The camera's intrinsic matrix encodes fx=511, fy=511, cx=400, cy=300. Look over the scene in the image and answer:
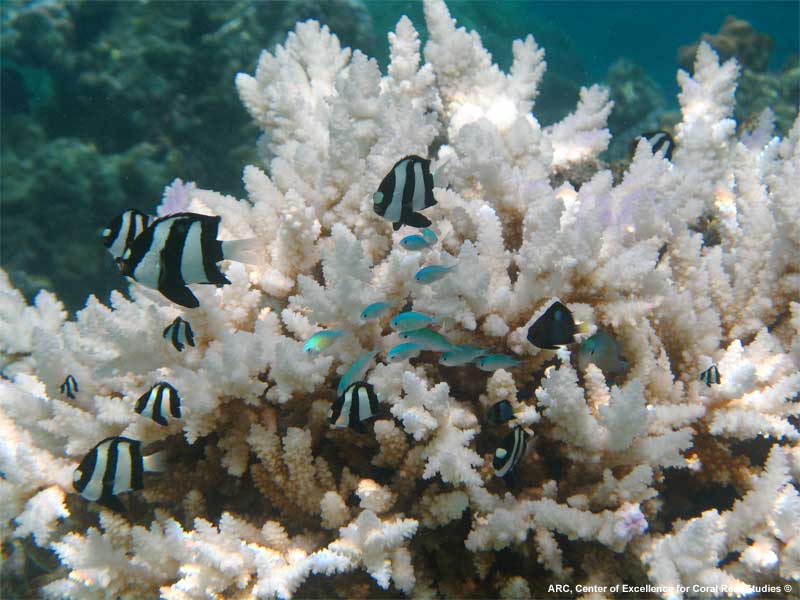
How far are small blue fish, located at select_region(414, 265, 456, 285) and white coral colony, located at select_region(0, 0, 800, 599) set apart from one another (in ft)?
0.13

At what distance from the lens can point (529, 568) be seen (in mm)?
2295

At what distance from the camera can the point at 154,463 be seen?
2.47 metres

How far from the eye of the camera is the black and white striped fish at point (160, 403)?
91.5 inches

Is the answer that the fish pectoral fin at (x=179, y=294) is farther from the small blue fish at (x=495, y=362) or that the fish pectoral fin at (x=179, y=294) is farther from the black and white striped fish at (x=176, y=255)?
the small blue fish at (x=495, y=362)

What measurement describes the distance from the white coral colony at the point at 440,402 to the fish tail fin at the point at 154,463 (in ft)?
0.31

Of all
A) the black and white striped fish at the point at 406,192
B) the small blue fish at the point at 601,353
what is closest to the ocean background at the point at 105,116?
the black and white striped fish at the point at 406,192

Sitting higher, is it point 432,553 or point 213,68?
point 213,68

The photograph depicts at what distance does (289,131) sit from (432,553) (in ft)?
10.1

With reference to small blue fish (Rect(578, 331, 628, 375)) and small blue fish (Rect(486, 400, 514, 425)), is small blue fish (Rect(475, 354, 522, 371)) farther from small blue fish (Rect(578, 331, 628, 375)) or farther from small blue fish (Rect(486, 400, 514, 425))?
small blue fish (Rect(578, 331, 628, 375))

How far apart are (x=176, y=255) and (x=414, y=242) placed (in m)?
1.11

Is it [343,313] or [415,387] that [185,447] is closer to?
[343,313]

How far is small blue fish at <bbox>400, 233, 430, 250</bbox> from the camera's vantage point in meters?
2.43

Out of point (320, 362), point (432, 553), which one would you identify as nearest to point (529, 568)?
point (432, 553)

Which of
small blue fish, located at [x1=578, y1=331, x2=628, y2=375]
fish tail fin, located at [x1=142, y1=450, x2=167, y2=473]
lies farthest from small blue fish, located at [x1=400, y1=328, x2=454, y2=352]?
fish tail fin, located at [x1=142, y1=450, x2=167, y2=473]
